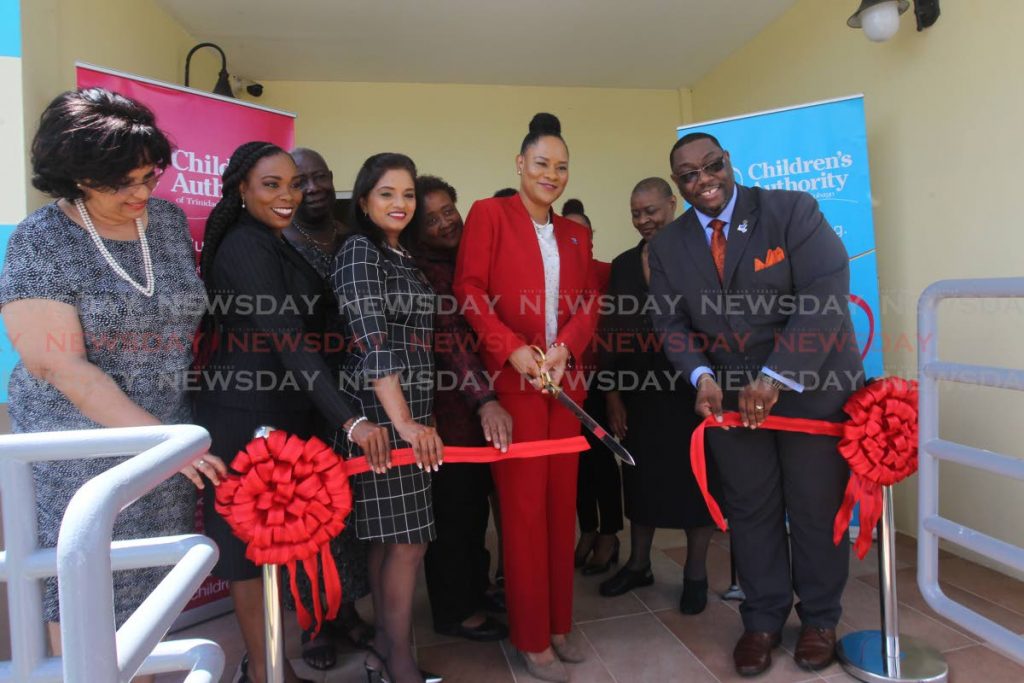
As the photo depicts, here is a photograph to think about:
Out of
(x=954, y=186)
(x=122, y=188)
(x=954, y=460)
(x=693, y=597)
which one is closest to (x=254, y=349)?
(x=122, y=188)

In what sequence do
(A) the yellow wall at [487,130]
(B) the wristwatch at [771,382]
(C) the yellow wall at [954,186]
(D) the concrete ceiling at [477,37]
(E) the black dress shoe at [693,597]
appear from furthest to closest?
(A) the yellow wall at [487,130], (D) the concrete ceiling at [477,37], (C) the yellow wall at [954,186], (E) the black dress shoe at [693,597], (B) the wristwatch at [771,382]

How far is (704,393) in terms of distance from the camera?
2.11 metres

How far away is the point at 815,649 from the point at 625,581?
84 centimetres

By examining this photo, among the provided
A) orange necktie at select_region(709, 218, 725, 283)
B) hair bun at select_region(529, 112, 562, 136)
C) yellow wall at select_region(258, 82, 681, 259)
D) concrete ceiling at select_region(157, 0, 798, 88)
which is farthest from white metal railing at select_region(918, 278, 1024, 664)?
yellow wall at select_region(258, 82, 681, 259)

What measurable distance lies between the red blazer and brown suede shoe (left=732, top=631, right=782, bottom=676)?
1.02 meters

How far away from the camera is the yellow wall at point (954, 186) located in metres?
2.77

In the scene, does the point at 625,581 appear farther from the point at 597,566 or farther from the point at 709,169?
the point at 709,169

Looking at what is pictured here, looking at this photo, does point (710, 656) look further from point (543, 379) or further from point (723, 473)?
point (543, 379)

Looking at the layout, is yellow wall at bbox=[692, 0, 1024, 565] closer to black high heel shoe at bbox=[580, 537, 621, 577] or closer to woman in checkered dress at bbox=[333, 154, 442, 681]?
black high heel shoe at bbox=[580, 537, 621, 577]

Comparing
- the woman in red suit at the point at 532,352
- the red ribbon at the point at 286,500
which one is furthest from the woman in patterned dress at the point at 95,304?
the woman in red suit at the point at 532,352

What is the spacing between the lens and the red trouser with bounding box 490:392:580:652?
2.10 m

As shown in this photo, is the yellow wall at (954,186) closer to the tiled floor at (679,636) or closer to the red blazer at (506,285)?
the tiled floor at (679,636)

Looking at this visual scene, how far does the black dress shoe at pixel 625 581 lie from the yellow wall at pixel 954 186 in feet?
4.97

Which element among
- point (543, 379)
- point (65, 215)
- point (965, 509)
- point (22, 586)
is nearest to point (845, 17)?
point (965, 509)
